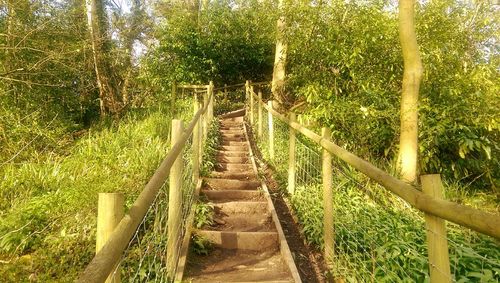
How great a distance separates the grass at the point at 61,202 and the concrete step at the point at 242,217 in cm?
111

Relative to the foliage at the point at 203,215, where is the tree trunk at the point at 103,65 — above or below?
above

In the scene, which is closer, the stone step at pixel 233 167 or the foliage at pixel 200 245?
the foliage at pixel 200 245

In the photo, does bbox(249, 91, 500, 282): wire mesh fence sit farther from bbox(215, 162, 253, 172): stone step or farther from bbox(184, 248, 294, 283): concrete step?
bbox(215, 162, 253, 172): stone step

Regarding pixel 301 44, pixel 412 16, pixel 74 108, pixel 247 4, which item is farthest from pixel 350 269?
pixel 247 4

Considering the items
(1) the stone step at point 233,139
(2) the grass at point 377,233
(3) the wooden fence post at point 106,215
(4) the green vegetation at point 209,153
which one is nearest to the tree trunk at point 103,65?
(1) the stone step at point 233,139

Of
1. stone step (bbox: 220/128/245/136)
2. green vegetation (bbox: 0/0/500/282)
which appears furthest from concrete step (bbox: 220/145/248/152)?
stone step (bbox: 220/128/245/136)

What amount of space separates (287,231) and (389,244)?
1.38 metres

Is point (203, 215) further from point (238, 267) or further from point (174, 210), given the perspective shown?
point (174, 210)

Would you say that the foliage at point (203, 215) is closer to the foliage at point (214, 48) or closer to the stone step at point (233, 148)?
the stone step at point (233, 148)

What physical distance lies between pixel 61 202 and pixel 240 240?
2501mm

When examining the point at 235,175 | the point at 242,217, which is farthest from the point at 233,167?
the point at 242,217

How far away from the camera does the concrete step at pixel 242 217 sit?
4.70 m

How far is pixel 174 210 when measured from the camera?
3.58 m

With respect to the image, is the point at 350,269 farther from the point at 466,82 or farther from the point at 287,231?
the point at 466,82
